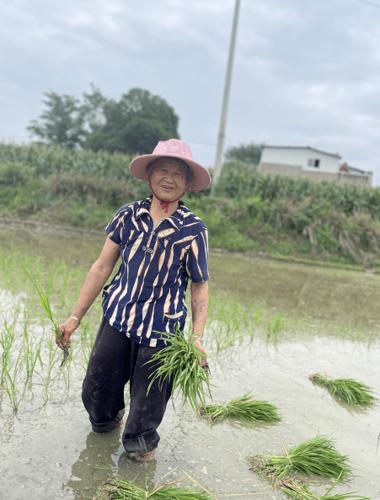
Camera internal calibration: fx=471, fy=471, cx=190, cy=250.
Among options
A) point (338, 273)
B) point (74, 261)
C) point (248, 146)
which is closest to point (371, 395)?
point (74, 261)

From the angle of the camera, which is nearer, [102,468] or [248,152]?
[102,468]

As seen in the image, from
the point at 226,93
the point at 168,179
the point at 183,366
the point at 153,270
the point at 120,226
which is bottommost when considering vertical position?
the point at 183,366

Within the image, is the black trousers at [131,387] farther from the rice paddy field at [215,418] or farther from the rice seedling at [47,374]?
the rice seedling at [47,374]

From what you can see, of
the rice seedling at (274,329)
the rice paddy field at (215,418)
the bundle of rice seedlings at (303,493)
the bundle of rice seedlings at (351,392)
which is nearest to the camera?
the bundle of rice seedlings at (303,493)

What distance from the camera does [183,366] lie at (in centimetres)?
198

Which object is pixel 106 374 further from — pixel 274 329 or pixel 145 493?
pixel 274 329

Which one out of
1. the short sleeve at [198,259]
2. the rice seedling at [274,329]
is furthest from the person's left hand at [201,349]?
the rice seedling at [274,329]

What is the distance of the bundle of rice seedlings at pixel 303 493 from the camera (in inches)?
73.7

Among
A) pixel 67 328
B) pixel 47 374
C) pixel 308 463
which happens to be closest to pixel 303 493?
pixel 308 463

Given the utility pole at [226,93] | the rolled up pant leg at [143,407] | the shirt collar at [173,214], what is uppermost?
the utility pole at [226,93]

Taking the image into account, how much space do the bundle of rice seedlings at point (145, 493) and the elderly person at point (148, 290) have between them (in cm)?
24

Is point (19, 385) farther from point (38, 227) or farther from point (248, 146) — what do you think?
point (248, 146)

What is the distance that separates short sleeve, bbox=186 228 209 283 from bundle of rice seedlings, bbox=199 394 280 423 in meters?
0.91

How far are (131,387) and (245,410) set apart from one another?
84cm
